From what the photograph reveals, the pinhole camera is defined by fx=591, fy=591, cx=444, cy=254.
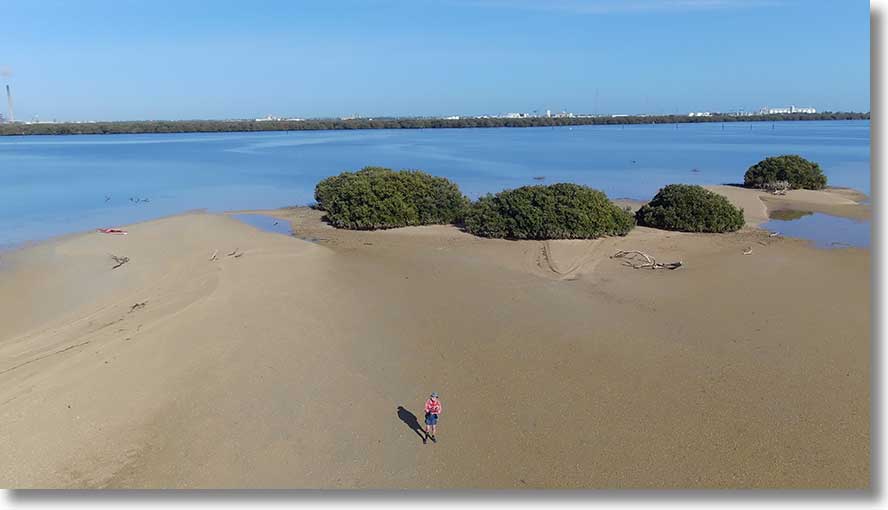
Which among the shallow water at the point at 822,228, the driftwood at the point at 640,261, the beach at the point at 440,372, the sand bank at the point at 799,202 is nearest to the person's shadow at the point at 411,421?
the beach at the point at 440,372

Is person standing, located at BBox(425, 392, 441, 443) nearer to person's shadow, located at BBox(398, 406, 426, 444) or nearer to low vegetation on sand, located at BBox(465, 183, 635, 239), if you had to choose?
person's shadow, located at BBox(398, 406, 426, 444)

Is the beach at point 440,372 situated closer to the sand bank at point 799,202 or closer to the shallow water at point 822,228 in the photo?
the shallow water at point 822,228

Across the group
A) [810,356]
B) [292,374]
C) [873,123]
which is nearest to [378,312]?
[292,374]

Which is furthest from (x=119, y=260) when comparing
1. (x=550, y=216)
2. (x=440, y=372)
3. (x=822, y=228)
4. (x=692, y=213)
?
(x=822, y=228)

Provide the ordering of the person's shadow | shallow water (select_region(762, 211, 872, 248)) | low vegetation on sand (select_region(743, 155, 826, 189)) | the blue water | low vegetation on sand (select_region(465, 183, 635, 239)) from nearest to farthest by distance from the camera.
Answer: the person's shadow
shallow water (select_region(762, 211, 872, 248))
low vegetation on sand (select_region(465, 183, 635, 239))
the blue water
low vegetation on sand (select_region(743, 155, 826, 189))

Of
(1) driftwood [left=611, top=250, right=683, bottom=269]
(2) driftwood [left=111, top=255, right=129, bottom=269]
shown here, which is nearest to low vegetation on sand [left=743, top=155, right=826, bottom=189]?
(1) driftwood [left=611, top=250, right=683, bottom=269]

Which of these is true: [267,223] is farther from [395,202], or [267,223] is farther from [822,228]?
[822,228]
